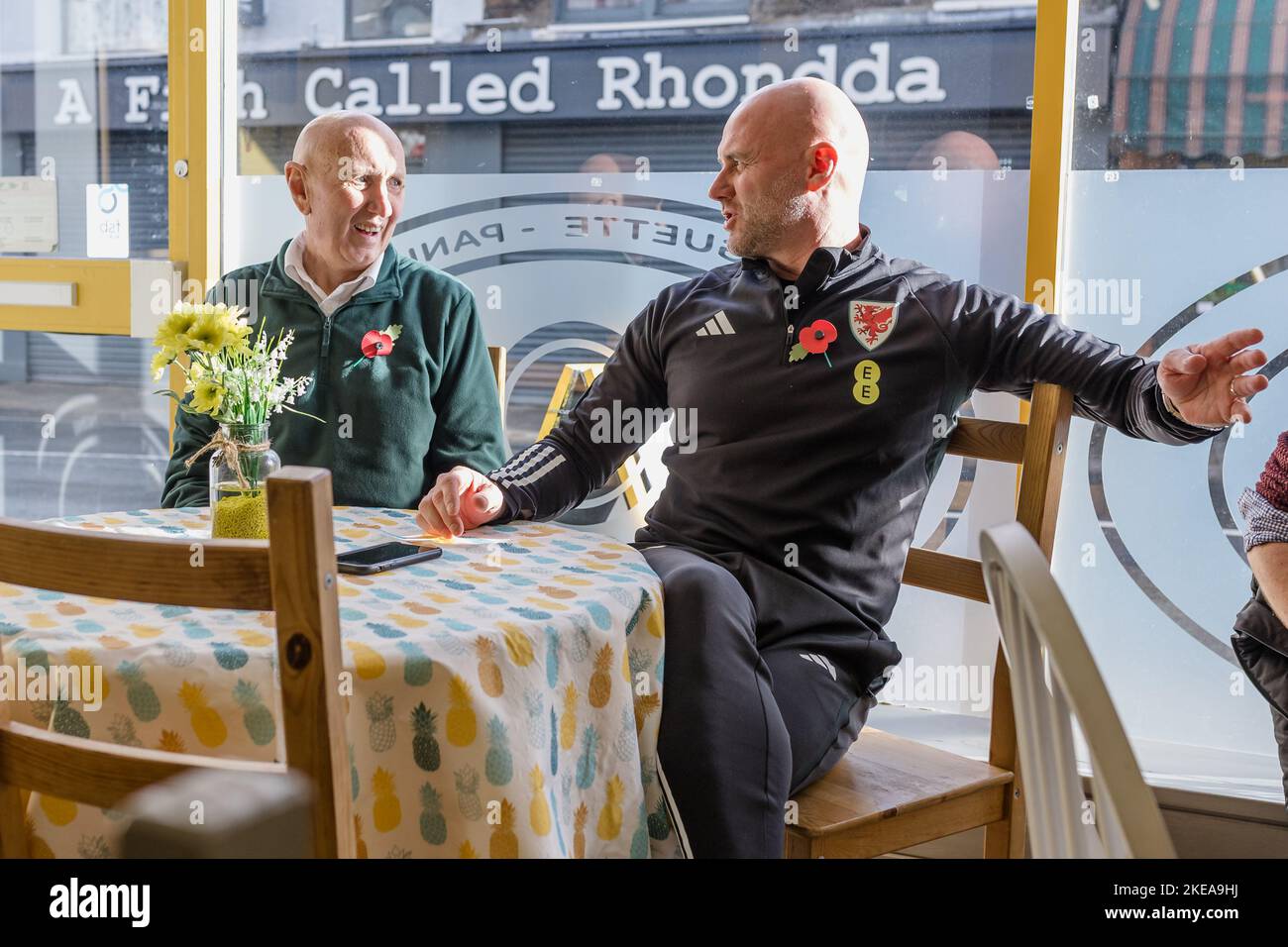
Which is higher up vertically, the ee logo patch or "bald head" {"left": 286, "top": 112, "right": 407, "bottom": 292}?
"bald head" {"left": 286, "top": 112, "right": 407, "bottom": 292}

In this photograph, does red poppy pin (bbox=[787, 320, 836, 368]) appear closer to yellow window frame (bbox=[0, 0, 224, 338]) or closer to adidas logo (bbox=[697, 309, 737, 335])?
adidas logo (bbox=[697, 309, 737, 335])

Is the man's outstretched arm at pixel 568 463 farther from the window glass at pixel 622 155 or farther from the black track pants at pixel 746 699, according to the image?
the window glass at pixel 622 155

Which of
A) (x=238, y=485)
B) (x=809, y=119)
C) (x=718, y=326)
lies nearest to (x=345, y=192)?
(x=718, y=326)

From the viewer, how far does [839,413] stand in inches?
86.4

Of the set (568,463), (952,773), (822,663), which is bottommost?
(952,773)

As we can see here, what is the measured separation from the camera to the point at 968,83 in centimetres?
273

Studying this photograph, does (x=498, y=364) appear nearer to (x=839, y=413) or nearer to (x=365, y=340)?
(x=365, y=340)

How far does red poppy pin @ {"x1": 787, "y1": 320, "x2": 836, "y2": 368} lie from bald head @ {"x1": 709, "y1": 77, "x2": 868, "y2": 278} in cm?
21

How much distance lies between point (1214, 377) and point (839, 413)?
0.60 m

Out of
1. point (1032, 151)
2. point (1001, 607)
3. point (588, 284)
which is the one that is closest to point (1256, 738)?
point (1032, 151)

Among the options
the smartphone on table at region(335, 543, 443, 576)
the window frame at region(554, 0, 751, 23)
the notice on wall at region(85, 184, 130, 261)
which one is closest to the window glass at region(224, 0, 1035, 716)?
the window frame at region(554, 0, 751, 23)

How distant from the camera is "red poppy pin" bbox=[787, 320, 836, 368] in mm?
2234
